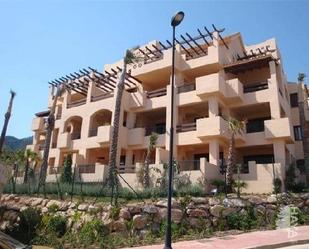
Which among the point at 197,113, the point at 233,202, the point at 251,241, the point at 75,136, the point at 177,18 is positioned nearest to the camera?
the point at 251,241

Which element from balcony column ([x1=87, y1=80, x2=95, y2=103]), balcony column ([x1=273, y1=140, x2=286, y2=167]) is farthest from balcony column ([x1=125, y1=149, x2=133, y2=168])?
balcony column ([x1=273, y1=140, x2=286, y2=167])

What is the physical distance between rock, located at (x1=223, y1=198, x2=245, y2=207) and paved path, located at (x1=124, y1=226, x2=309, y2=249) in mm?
2205

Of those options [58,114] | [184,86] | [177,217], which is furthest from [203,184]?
[58,114]

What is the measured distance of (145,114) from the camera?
3128 centimetres

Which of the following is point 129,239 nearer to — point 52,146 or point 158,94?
point 158,94

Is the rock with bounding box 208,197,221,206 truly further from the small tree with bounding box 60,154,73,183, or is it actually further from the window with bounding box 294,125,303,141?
the window with bounding box 294,125,303,141

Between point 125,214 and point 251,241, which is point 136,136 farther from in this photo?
point 251,241

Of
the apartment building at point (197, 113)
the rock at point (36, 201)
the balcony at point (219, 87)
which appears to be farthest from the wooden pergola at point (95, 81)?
the rock at point (36, 201)

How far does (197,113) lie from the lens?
2936cm

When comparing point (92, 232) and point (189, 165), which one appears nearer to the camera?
point (92, 232)

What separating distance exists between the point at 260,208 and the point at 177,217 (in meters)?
4.74

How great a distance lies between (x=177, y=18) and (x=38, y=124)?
30.9 metres

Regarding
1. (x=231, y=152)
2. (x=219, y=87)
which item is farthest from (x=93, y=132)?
(x=231, y=152)

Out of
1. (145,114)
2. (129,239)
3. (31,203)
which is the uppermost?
(145,114)
